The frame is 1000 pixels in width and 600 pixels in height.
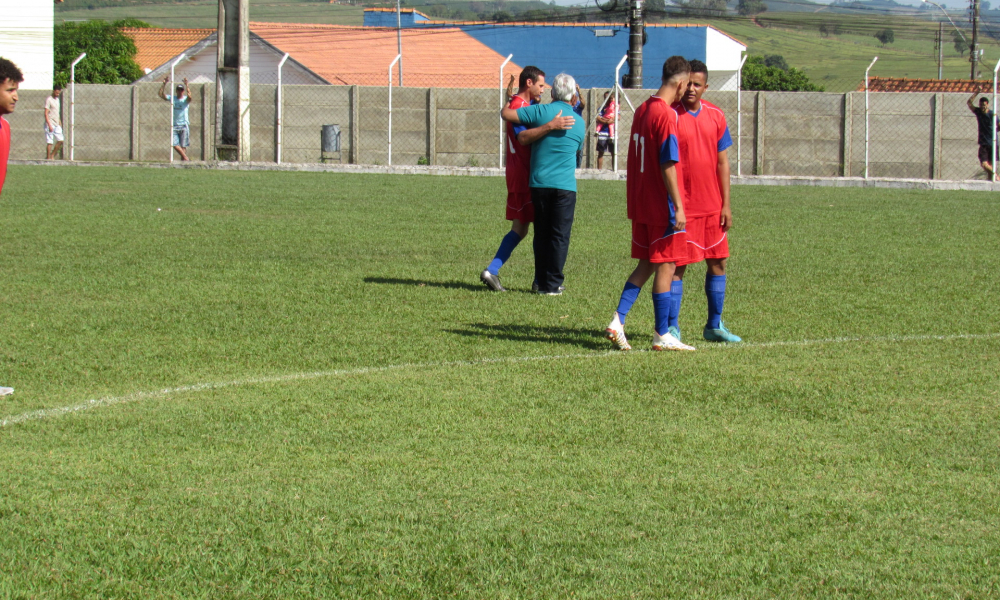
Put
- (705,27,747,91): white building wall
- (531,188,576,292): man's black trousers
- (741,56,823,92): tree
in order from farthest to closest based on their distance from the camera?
(741,56,823,92): tree, (705,27,747,91): white building wall, (531,188,576,292): man's black trousers

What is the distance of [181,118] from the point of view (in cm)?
2722

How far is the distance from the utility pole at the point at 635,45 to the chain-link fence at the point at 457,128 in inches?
112

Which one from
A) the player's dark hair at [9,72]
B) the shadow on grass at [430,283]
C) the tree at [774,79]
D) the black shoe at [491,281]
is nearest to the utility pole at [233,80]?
the shadow on grass at [430,283]

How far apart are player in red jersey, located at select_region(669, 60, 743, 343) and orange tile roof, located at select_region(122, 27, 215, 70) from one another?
72.3 m

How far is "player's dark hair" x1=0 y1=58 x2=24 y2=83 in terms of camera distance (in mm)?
5692

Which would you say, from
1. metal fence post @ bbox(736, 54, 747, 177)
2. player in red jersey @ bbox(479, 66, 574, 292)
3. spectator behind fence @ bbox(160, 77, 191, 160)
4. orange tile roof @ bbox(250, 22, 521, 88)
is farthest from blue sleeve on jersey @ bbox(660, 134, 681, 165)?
Answer: orange tile roof @ bbox(250, 22, 521, 88)

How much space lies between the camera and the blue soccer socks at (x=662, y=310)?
652 cm

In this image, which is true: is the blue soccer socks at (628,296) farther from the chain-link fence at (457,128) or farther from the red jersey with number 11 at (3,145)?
the chain-link fence at (457,128)

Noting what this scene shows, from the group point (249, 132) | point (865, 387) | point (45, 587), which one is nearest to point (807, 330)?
point (865, 387)

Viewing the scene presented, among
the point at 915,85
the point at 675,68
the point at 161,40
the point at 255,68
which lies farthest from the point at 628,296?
the point at 161,40

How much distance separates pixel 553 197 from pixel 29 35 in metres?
58.9

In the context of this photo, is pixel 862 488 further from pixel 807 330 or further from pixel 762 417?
pixel 807 330

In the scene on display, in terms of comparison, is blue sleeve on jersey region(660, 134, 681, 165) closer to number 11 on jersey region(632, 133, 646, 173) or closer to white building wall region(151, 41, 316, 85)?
number 11 on jersey region(632, 133, 646, 173)

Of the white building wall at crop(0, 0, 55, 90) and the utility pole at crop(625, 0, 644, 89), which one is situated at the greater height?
the white building wall at crop(0, 0, 55, 90)
